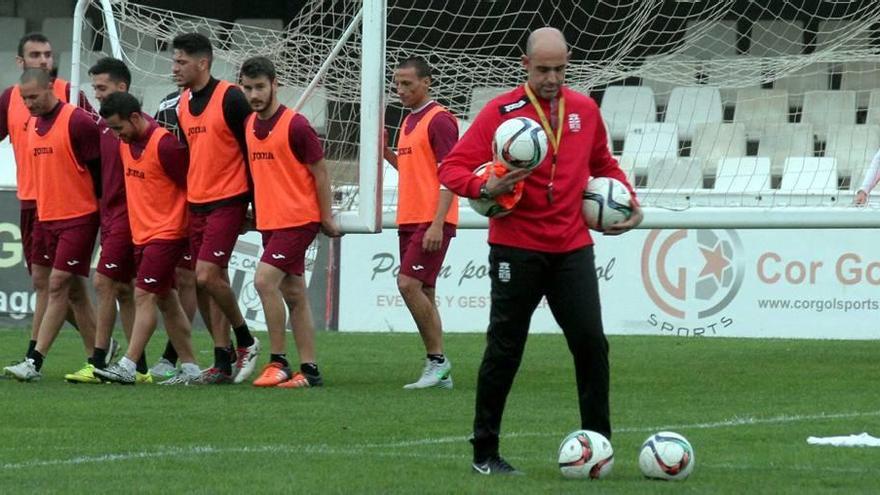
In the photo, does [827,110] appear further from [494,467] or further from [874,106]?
[494,467]

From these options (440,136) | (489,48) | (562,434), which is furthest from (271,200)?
(489,48)

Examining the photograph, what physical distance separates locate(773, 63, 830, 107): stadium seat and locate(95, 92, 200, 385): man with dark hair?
24.5ft

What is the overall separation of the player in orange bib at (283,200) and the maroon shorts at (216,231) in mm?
178

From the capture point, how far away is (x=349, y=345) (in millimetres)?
15258

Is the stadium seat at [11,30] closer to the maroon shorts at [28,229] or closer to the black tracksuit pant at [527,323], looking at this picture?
the maroon shorts at [28,229]

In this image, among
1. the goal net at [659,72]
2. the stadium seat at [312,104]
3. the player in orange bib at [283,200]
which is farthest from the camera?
the stadium seat at [312,104]

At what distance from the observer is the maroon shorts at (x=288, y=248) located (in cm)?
1088

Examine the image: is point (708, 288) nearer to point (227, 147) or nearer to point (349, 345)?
point (349, 345)

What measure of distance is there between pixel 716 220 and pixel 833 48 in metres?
3.34

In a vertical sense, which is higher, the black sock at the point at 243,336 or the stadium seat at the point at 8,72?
the stadium seat at the point at 8,72

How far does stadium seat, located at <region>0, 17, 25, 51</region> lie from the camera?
23.3 meters

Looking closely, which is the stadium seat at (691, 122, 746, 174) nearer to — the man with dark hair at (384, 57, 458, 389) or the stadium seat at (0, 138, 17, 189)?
the man with dark hair at (384, 57, 458, 389)

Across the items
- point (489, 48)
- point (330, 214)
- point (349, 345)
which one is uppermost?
point (489, 48)

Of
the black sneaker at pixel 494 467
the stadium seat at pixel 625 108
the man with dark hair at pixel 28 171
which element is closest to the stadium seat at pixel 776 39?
the stadium seat at pixel 625 108
